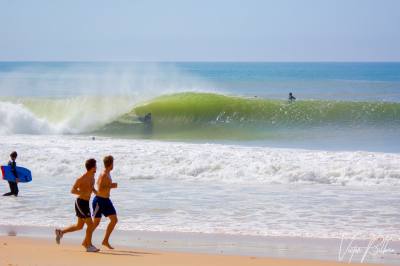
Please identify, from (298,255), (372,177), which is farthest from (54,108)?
(298,255)

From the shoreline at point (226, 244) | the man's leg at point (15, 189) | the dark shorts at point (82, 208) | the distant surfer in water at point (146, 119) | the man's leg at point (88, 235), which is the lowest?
the shoreline at point (226, 244)

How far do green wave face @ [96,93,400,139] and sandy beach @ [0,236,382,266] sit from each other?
58.2ft

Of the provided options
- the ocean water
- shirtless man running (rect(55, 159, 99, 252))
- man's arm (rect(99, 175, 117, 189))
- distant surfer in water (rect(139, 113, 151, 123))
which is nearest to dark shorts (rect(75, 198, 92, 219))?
shirtless man running (rect(55, 159, 99, 252))

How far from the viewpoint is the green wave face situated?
91.7 feet

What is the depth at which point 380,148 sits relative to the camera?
2153 centimetres

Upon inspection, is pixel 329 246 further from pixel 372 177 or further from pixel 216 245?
pixel 372 177

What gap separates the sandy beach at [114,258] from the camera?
25.3 ft

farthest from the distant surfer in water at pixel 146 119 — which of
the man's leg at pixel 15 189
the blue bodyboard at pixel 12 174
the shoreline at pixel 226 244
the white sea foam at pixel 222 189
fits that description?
the shoreline at pixel 226 244

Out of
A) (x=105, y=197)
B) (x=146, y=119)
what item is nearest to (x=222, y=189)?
(x=105, y=197)

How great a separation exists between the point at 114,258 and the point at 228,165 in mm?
8462

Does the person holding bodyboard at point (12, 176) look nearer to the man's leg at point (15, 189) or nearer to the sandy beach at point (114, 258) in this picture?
the man's leg at point (15, 189)

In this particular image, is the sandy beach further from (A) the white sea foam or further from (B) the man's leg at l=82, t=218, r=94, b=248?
(A) the white sea foam

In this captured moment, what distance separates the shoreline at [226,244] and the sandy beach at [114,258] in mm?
269

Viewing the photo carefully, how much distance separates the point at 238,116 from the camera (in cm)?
3002
